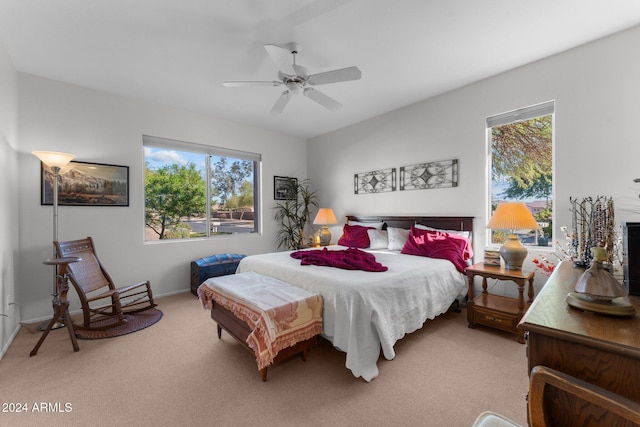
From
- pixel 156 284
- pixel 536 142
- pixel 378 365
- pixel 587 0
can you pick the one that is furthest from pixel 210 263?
pixel 587 0

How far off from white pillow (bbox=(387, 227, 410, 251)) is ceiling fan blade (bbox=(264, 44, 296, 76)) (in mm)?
2523

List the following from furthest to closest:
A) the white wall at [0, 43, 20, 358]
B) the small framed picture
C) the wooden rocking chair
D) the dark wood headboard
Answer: the small framed picture → the dark wood headboard → the wooden rocking chair → the white wall at [0, 43, 20, 358]

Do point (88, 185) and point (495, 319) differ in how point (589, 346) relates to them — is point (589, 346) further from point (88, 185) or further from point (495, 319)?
point (88, 185)

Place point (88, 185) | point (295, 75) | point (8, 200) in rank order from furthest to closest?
1. point (88, 185)
2. point (8, 200)
3. point (295, 75)

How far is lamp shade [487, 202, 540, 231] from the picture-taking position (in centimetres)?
264

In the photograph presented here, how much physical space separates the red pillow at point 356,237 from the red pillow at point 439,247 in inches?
30.4

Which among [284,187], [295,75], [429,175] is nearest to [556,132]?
Answer: [429,175]

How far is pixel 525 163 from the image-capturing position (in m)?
3.24

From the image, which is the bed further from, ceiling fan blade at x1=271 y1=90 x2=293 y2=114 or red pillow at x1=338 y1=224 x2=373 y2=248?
ceiling fan blade at x1=271 y1=90 x2=293 y2=114

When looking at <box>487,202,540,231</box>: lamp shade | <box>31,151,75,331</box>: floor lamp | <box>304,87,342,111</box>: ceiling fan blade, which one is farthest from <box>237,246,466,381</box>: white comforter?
<box>31,151,75,331</box>: floor lamp

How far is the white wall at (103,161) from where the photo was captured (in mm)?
3098

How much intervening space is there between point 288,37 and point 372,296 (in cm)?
241

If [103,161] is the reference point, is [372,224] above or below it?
below

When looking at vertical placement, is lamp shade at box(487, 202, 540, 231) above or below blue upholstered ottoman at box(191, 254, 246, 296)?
above
